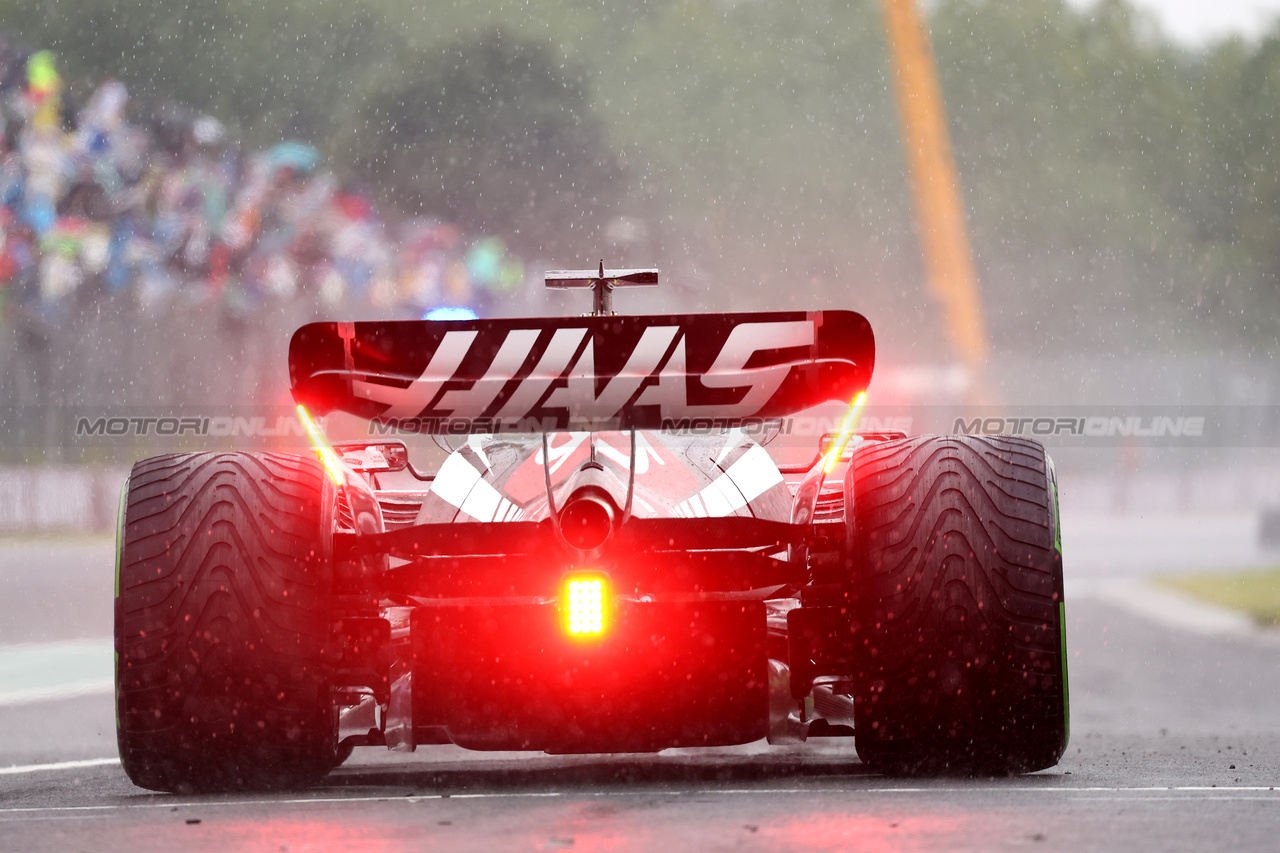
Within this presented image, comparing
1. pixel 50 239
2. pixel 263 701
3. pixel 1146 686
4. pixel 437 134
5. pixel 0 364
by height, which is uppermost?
pixel 437 134

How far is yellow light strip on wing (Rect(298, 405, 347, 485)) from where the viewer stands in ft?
18.7

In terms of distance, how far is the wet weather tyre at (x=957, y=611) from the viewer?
5.42m

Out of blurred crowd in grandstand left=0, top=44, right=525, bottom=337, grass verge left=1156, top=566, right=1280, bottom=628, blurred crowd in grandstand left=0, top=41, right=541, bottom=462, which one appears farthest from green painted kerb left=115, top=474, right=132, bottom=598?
blurred crowd in grandstand left=0, top=44, right=525, bottom=337

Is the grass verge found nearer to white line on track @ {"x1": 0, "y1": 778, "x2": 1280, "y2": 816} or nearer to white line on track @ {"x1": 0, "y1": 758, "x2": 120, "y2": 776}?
white line on track @ {"x1": 0, "y1": 758, "x2": 120, "y2": 776}

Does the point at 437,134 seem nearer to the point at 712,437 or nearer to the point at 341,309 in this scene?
the point at 341,309

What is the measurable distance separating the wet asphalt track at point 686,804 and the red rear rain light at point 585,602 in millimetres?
484

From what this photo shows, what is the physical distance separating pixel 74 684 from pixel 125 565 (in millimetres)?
8072

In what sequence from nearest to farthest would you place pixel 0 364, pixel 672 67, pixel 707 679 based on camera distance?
pixel 707 679 → pixel 0 364 → pixel 672 67

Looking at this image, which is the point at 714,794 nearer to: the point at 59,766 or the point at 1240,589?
the point at 59,766

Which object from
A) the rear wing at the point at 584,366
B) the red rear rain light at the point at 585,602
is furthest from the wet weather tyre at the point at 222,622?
the red rear rain light at the point at 585,602

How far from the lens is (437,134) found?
53906 millimetres

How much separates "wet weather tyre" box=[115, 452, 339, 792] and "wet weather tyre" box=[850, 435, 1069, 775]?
1.60 metres

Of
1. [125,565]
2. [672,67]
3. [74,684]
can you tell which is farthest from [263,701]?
[672,67]

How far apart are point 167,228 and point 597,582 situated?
37.0 metres
